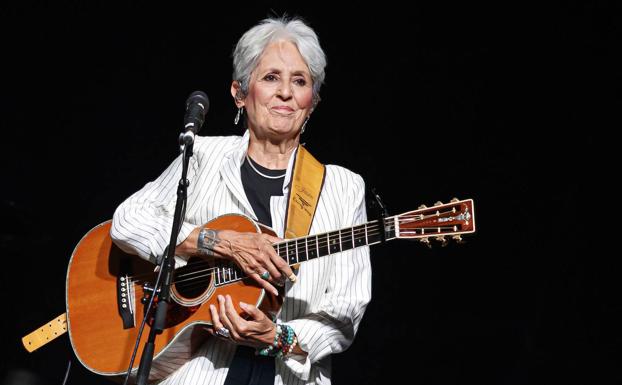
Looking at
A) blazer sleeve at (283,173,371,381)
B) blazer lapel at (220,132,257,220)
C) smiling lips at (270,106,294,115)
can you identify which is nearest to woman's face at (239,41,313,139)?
smiling lips at (270,106,294,115)

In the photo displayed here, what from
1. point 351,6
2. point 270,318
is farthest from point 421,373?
point 351,6

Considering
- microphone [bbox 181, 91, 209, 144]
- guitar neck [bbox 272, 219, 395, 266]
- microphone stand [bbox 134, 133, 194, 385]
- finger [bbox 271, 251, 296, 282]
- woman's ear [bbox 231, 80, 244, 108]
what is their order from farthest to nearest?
1. woman's ear [bbox 231, 80, 244, 108]
2. guitar neck [bbox 272, 219, 395, 266]
3. finger [bbox 271, 251, 296, 282]
4. microphone [bbox 181, 91, 209, 144]
5. microphone stand [bbox 134, 133, 194, 385]

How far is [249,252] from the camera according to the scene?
2572 mm

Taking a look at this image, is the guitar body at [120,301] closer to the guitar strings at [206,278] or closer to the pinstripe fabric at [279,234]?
the guitar strings at [206,278]

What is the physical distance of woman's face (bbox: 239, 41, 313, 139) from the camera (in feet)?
9.61

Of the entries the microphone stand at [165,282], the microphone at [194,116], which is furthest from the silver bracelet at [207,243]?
the microphone at [194,116]

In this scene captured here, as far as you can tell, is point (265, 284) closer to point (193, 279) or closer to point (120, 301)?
point (193, 279)

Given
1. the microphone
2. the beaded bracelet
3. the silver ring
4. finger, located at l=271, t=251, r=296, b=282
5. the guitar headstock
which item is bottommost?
the beaded bracelet

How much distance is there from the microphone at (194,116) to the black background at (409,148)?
144 centimetres

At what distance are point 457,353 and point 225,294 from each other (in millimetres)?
1770

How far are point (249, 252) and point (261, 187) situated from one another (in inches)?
16.3

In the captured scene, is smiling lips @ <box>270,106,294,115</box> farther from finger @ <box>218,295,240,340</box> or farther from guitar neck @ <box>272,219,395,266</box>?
finger @ <box>218,295,240,340</box>

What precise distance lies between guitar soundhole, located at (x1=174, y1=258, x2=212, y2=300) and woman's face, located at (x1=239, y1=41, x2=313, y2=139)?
0.58m

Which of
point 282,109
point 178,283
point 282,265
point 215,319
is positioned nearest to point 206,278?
point 178,283
